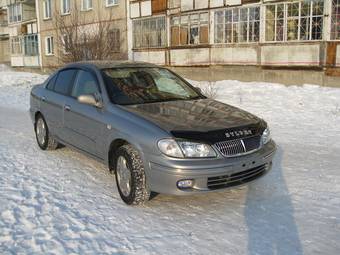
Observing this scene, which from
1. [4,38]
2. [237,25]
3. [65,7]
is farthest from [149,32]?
[4,38]

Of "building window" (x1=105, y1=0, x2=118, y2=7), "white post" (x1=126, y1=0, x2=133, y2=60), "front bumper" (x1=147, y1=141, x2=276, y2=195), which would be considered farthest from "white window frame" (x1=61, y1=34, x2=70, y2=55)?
"front bumper" (x1=147, y1=141, x2=276, y2=195)

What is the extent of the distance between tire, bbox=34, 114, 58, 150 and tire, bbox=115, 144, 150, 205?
2.45 metres

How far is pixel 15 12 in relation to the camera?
36.0m

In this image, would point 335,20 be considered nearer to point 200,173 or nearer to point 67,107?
point 67,107

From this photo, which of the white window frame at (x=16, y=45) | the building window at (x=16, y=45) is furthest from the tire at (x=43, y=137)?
the building window at (x=16, y=45)

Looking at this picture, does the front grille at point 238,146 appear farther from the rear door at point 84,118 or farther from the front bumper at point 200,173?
the rear door at point 84,118

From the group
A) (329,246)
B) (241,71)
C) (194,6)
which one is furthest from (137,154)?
(194,6)

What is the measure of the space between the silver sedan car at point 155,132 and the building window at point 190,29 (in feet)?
46.0

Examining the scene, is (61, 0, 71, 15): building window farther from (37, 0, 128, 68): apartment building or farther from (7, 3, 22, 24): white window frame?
(7, 3, 22, 24): white window frame

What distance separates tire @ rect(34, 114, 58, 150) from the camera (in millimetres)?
6457

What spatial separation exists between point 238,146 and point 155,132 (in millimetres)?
857

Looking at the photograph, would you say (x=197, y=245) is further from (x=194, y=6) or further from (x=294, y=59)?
(x=194, y=6)

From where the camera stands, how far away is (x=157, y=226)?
3.81m

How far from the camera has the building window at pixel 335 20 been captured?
14.5 meters
